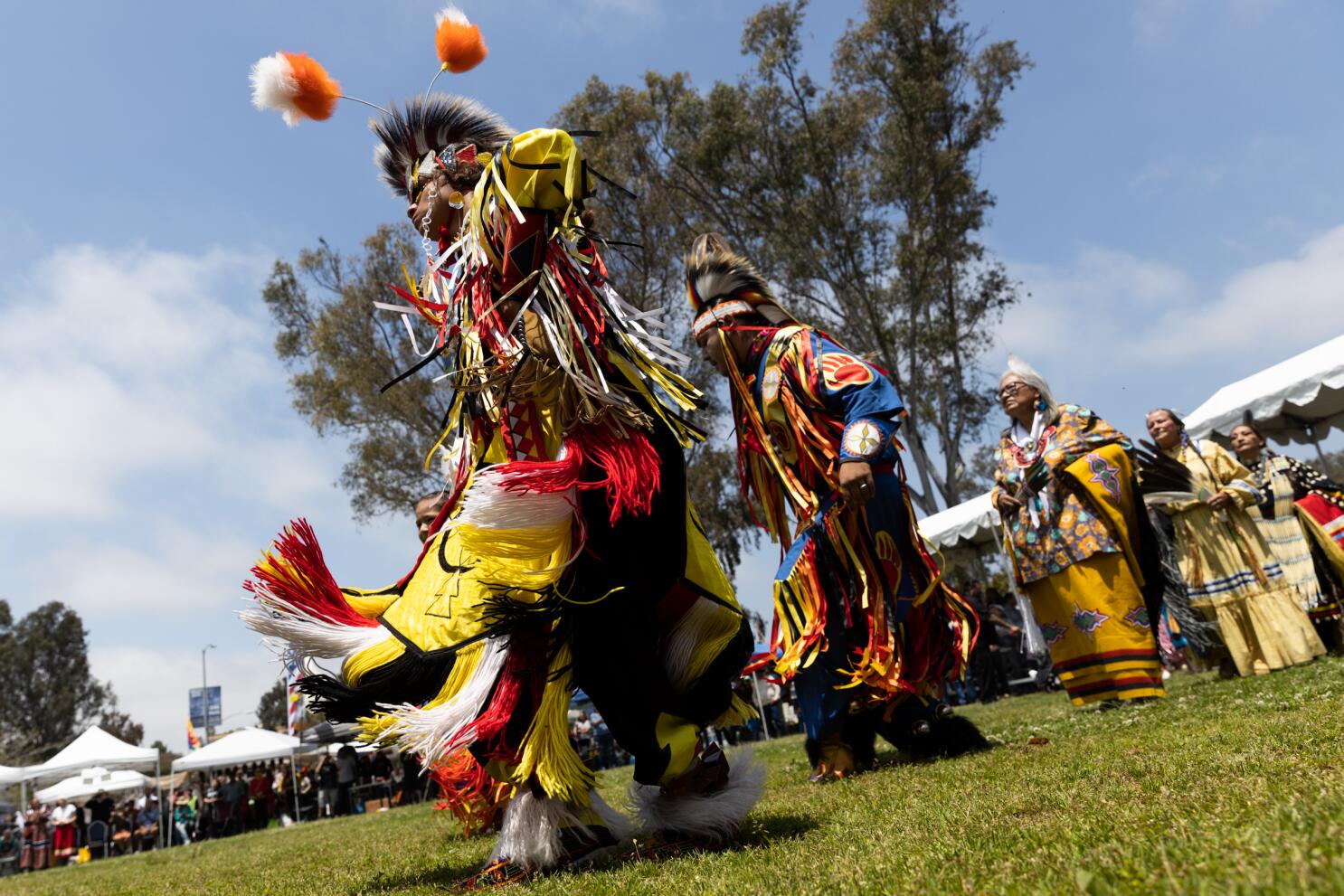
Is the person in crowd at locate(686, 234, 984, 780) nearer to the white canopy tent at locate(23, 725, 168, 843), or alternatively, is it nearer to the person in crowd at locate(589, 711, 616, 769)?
the person in crowd at locate(589, 711, 616, 769)

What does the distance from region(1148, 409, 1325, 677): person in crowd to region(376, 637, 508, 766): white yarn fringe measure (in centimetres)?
569

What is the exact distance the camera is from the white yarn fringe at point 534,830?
7.45ft

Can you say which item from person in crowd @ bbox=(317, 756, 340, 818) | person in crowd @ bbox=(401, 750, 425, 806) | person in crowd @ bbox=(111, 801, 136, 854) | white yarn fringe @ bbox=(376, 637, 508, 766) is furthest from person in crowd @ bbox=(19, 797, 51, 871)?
white yarn fringe @ bbox=(376, 637, 508, 766)

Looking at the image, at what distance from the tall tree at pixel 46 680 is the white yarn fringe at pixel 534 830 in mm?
48824

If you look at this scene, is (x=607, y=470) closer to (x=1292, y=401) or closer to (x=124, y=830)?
(x=1292, y=401)

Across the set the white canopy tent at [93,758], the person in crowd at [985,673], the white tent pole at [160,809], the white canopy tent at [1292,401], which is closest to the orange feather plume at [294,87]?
the white canopy tent at [1292,401]

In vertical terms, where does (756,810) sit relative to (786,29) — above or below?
below

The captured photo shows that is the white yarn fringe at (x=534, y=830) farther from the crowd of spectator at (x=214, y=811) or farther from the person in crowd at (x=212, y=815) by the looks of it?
the person in crowd at (x=212, y=815)

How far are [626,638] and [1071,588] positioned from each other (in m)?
3.25

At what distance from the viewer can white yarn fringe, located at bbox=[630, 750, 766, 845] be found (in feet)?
7.89

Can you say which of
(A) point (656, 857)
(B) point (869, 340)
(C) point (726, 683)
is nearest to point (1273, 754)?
(C) point (726, 683)

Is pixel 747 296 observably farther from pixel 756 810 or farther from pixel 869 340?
pixel 869 340

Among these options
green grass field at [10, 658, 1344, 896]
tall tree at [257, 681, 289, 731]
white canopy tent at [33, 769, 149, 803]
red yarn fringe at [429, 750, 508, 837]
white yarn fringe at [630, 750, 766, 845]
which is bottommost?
green grass field at [10, 658, 1344, 896]

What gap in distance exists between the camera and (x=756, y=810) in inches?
120
